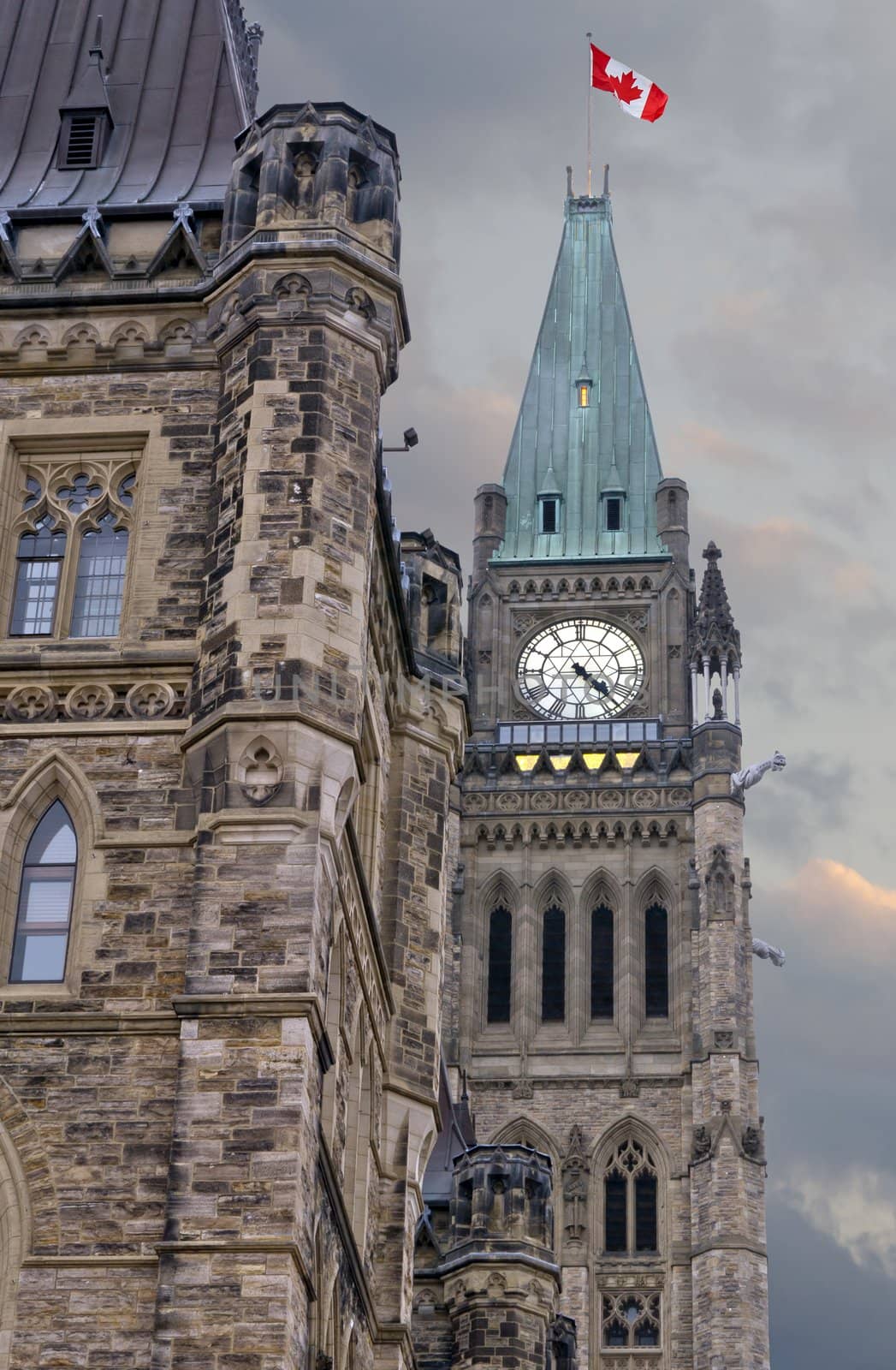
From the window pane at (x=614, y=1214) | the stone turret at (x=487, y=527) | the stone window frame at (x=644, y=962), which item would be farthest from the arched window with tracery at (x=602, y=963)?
the stone turret at (x=487, y=527)

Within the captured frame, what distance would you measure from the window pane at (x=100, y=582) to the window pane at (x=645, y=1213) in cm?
5878

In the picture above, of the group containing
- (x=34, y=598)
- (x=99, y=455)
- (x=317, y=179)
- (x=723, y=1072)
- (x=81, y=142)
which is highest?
(x=723, y=1072)

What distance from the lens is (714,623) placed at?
9262 centimetres

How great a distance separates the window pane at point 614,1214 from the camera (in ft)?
274

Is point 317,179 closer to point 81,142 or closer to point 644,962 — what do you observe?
point 81,142

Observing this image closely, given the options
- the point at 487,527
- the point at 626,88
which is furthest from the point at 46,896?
the point at 487,527

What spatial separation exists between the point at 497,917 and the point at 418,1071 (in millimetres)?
57616

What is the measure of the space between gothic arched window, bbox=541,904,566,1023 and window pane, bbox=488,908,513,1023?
3.35 ft

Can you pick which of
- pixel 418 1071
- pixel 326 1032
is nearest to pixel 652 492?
pixel 418 1071

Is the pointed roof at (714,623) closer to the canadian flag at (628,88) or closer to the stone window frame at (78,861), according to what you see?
the canadian flag at (628,88)

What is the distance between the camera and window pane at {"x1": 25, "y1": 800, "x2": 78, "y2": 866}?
25.7 meters

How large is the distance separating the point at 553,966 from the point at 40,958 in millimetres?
Result: 63821

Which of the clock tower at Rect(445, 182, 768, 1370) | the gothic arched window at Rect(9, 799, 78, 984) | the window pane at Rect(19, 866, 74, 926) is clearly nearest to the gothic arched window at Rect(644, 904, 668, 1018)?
the clock tower at Rect(445, 182, 768, 1370)

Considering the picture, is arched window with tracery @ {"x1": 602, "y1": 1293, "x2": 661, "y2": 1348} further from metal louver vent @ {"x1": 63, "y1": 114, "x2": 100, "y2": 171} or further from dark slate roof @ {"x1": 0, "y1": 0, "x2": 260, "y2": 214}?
metal louver vent @ {"x1": 63, "y1": 114, "x2": 100, "y2": 171}
